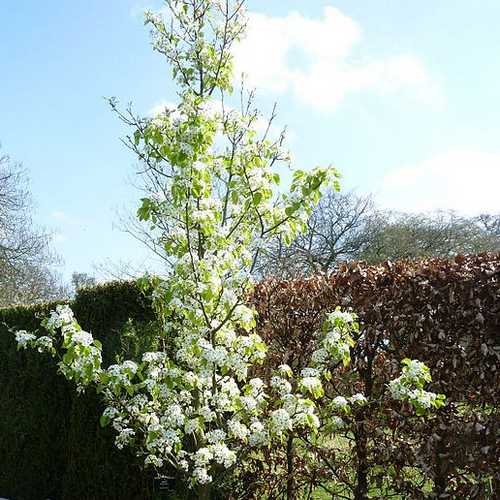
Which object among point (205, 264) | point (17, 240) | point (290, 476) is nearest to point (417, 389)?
point (205, 264)

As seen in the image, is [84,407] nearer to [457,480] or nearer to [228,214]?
[228,214]

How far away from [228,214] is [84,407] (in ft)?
7.31

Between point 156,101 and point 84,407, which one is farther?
point 84,407

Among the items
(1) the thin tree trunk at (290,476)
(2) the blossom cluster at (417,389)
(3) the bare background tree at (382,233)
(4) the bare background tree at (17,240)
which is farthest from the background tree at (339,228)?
(2) the blossom cluster at (417,389)

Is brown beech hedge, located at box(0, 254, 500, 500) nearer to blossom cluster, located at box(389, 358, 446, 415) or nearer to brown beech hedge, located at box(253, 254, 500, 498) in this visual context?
brown beech hedge, located at box(253, 254, 500, 498)

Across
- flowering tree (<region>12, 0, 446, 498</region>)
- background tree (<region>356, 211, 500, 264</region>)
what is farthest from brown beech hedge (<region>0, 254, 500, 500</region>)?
background tree (<region>356, 211, 500, 264</region>)

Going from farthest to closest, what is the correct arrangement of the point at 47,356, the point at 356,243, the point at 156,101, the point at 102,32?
the point at 356,243
the point at 47,356
the point at 102,32
the point at 156,101

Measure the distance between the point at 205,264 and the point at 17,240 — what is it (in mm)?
15786

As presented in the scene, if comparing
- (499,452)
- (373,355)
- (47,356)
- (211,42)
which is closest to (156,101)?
(211,42)

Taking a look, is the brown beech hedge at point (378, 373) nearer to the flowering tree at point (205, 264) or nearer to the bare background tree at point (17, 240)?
the flowering tree at point (205, 264)

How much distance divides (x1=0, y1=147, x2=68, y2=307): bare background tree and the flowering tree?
48.7 ft

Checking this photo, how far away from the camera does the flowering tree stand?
355cm

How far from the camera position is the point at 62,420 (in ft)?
19.6

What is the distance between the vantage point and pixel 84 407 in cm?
517
